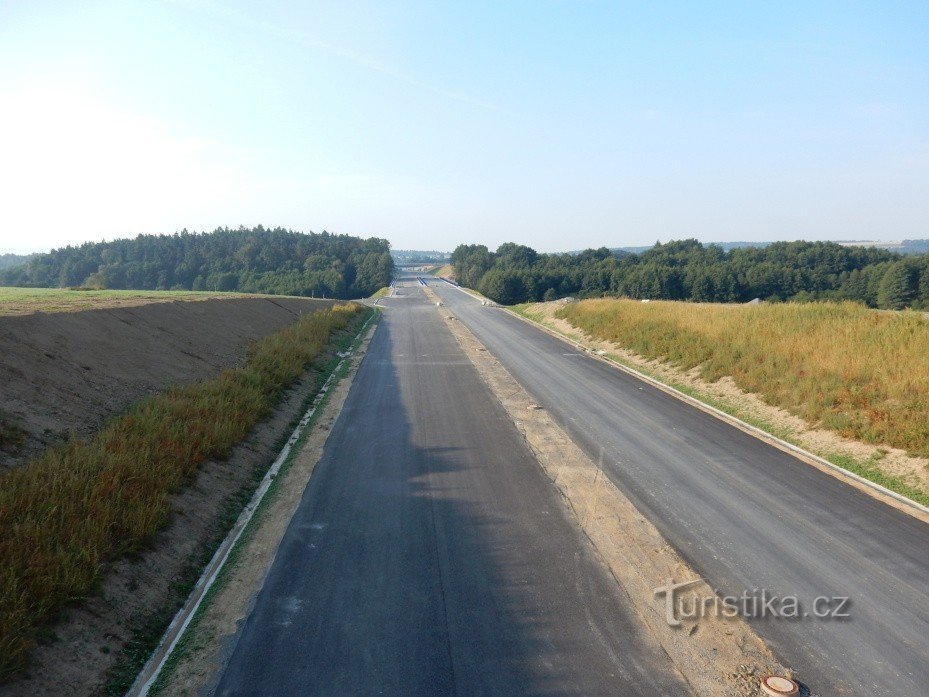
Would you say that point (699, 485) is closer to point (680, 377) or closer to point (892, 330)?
point (680, 377)

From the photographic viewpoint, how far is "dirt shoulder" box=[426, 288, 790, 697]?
20.5ft

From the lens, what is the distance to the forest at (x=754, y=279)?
260ft

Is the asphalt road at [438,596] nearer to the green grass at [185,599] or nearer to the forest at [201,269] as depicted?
the green grass at [185,599]

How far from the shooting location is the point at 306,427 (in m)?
15.8

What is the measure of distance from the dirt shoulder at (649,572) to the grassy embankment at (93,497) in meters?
7.10

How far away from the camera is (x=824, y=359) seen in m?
18.0

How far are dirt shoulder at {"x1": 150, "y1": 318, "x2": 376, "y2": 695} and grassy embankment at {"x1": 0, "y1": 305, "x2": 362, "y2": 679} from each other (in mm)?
1353

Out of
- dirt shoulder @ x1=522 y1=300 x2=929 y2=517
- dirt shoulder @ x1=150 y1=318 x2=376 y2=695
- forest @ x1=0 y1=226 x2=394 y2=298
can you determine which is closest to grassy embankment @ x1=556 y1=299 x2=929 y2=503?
dirt shoulder @ x1=522 y1=300 x2=929 y2=517

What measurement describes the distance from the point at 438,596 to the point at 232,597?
2.84 meters

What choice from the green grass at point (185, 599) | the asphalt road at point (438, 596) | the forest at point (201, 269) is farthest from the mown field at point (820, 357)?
the forest at point (201, 269)

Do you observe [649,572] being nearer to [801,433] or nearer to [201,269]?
[801,433]

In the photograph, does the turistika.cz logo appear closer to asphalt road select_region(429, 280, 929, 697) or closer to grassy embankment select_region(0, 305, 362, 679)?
asphalt road select_region(429, 280, 929, 697)

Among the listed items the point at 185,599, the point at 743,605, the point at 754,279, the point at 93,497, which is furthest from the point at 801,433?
the point at 754,279

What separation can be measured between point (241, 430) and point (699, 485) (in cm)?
1060
